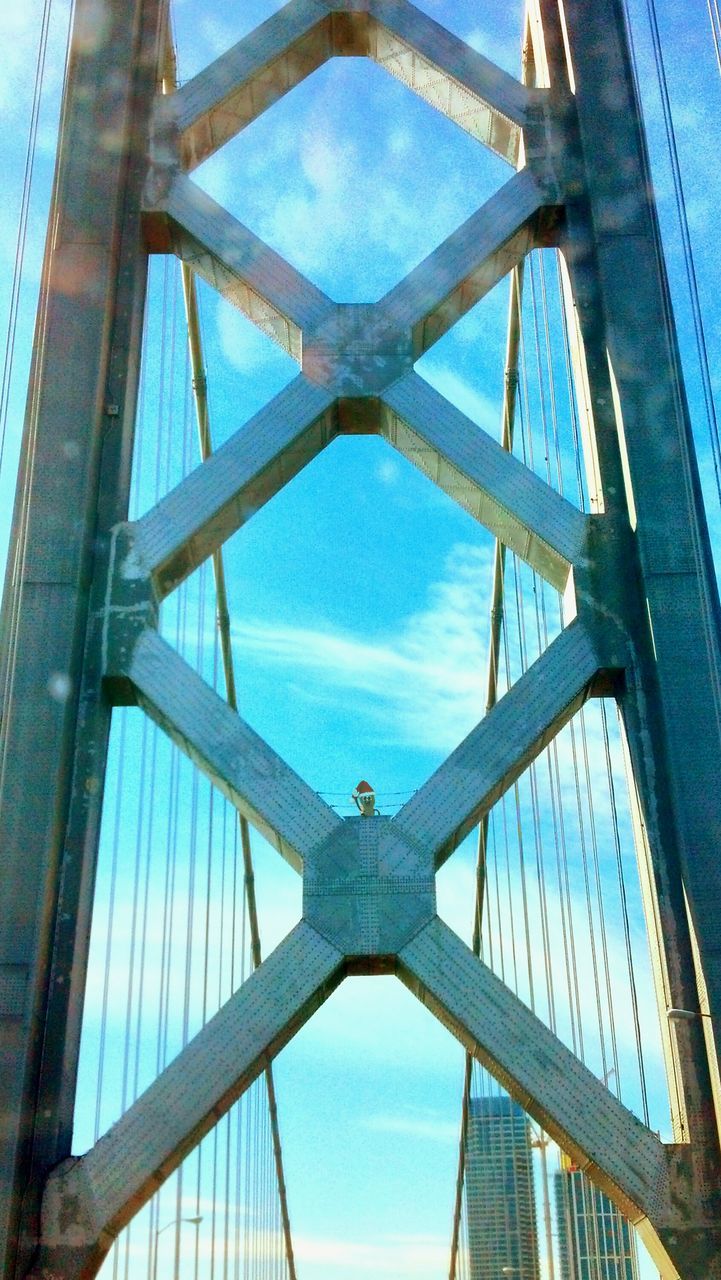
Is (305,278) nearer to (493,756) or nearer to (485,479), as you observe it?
(485,479)

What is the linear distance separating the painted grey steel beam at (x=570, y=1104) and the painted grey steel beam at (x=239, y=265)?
15.1 ft

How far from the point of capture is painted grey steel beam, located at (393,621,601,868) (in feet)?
28.1

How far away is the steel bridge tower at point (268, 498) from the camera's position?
788cm

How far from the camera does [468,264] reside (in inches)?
400

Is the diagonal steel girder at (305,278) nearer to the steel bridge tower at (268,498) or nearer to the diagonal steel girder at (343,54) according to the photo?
the steel bridge tower at (268,498)

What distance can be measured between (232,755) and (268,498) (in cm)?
214

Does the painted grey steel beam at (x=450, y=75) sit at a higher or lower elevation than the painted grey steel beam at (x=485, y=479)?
higher

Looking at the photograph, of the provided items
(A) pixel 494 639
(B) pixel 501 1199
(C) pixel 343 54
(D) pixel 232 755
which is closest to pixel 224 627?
(A) pixel 494 639

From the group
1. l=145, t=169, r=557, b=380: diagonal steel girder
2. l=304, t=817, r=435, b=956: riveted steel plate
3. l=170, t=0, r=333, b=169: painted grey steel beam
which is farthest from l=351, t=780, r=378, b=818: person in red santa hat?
l=170, t=0, r=333, b=169: painted grey steel beam

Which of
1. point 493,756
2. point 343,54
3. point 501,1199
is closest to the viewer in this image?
point 493,756

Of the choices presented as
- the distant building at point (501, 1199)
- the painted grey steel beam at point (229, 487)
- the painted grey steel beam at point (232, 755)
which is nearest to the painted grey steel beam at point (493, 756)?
the painted grey steel beam at point (232, 755)

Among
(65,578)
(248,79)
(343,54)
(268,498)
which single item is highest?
(343,54)

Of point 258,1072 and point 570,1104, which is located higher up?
point 258,1072

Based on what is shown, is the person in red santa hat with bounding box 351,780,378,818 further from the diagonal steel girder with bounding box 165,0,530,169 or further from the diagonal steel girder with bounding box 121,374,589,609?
the diagonal steel girder with bounding box 165,0,530,169
